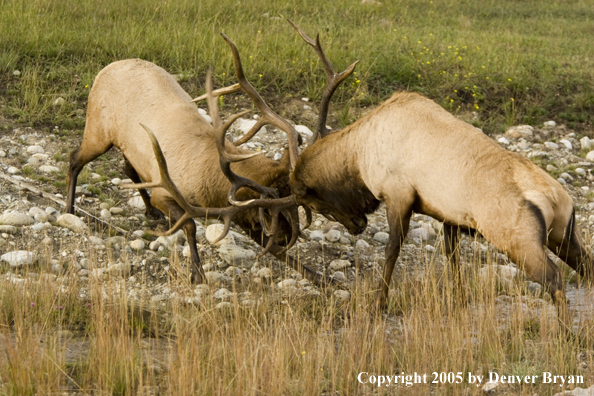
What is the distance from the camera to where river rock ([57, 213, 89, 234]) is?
258 inches

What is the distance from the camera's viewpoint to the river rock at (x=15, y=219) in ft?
21.1

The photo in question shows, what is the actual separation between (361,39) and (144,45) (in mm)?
3132

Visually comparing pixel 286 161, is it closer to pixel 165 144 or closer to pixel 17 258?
pixel 165 144

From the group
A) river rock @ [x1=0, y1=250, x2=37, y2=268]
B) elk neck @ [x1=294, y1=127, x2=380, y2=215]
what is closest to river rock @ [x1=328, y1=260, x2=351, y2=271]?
elk neck @ [x1=294, y1=127, x2=380, y2=215]

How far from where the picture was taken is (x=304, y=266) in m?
6.13

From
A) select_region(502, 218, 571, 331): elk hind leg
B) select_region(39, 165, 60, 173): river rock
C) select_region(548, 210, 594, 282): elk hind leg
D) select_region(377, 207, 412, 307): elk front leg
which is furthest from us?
select_region(39, 165, 60, 173): river rock

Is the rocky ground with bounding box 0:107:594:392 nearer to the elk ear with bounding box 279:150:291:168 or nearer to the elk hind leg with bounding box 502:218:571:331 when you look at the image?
the elk hind leg with bounding box 502:218:571:331

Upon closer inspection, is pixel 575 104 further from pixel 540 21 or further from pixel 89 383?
pixel 89 383

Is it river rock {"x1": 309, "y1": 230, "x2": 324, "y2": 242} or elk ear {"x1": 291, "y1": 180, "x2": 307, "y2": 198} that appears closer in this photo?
elk ear {"x1": 291, "y1": 180, "x2": 307, "y2": 198}

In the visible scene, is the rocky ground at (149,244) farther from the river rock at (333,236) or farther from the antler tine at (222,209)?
the antler tine at (222,209)

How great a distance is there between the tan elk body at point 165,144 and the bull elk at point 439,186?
0.45 m

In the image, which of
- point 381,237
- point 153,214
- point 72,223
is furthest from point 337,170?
point 72,223

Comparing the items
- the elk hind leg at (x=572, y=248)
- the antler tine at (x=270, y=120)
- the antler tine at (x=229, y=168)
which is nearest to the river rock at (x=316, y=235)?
the antler tine at (x=270, y=120)

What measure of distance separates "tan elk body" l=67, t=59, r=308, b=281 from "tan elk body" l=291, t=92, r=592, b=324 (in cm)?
43
